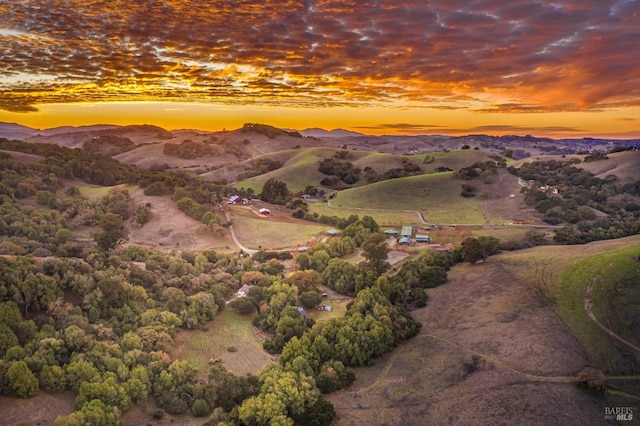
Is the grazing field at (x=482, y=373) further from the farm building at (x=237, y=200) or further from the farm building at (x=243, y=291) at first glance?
the farm building at (x=237, y=200)

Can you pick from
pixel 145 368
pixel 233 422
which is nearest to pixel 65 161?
pixel 145 368

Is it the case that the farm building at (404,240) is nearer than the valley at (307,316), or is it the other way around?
the valley at (307,316)

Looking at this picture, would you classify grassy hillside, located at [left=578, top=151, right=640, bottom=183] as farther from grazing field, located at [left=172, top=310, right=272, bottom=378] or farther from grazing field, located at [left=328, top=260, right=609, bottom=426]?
grazing field, located at [left=172, top=310, right=272, bottom=378]

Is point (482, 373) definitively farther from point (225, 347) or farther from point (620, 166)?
point (620, 166)

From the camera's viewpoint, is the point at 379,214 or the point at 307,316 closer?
the point at 307,316

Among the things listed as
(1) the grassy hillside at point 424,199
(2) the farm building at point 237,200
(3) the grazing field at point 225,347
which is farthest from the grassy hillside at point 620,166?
(3) the grazing field at point 225,347

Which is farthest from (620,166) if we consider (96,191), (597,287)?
(96,191)
